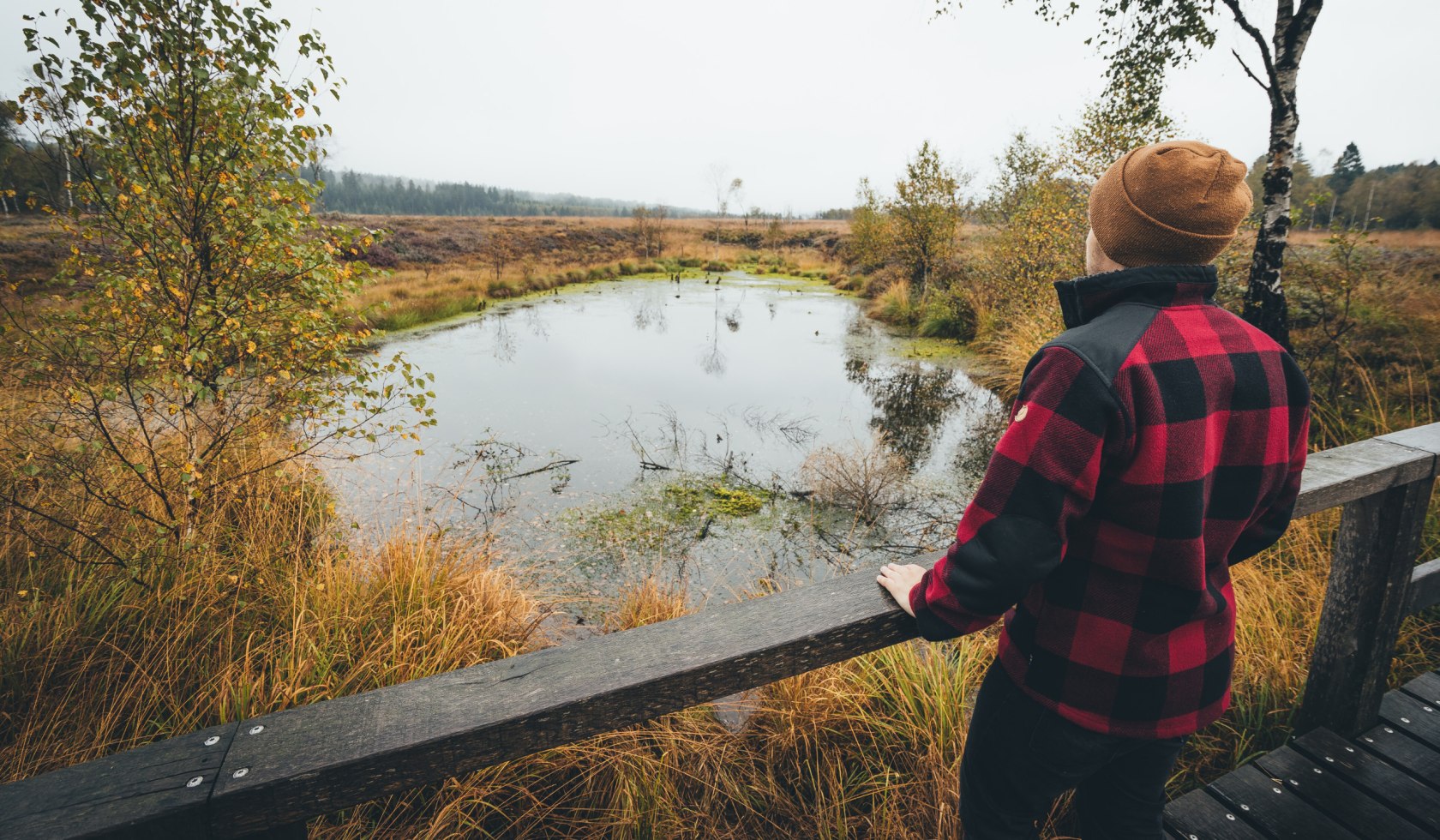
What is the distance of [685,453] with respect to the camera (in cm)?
655

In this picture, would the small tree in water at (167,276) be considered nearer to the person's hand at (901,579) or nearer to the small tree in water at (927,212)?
the person's hand at (901,579)

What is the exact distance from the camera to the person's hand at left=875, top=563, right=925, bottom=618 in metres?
1.16

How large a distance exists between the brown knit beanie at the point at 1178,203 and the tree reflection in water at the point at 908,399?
5498mm

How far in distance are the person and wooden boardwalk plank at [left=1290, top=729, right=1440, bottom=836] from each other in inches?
46.7

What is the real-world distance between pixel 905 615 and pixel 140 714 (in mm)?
2500

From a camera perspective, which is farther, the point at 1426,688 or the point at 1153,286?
the point at 1426,688

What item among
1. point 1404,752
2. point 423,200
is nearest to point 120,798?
point 1404,752

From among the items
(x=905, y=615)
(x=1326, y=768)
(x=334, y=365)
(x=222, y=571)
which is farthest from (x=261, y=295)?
(x=1326, y=768)

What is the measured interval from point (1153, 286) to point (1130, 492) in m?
0.31

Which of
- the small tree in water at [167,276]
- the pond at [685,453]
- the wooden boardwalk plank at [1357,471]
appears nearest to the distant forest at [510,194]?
the small tree in water at [167,276]

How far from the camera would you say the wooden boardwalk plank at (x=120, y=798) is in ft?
2.22

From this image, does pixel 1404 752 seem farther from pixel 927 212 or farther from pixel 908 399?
pixel 927 212

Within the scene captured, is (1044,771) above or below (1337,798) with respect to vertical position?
above

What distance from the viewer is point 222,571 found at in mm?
2674
